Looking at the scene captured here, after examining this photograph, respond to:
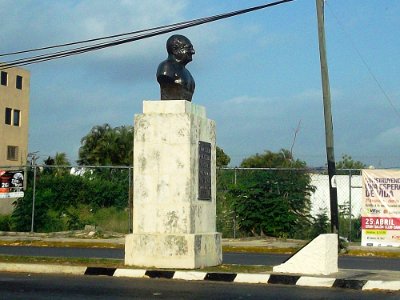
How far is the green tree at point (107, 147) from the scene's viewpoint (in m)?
61.2

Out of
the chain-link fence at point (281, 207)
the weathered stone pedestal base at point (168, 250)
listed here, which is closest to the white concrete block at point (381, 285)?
the weathered stone pedestal base at point (168, 250)

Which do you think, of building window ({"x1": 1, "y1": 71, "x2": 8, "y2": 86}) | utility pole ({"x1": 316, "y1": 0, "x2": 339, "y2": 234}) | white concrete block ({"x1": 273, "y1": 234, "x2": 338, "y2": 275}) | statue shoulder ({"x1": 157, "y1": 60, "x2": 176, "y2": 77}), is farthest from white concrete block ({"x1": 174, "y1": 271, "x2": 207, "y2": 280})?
building window ({"x1": 1, "y1": 71, "x2": 8, "y2": 86})

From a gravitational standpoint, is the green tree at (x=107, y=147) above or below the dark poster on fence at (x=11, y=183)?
above

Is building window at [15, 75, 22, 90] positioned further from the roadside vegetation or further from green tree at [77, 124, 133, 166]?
the roadside vegetation

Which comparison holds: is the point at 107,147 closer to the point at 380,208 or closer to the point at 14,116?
the point at 14,116

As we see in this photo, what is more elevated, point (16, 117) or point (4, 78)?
point (4, 78)

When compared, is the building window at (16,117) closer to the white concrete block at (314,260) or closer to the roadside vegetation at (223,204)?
the roadside vegetation at (223,204)

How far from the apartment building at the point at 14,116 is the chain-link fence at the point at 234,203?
38135 mm

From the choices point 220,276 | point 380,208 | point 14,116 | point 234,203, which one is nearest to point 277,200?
point 234,203

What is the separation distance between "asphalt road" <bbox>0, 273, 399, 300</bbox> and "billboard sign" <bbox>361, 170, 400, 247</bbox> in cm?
1155

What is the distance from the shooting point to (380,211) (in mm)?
23297

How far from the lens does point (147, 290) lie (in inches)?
448

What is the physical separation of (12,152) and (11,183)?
134 feet

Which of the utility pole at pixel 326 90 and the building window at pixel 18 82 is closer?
the utility pole at pixel 326 90
